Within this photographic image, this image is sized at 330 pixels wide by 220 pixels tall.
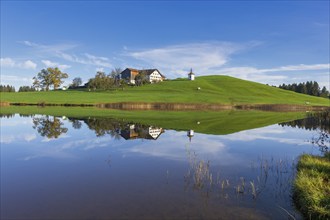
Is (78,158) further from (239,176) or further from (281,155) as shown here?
(281,155)

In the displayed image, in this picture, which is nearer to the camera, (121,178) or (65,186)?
(65,186)

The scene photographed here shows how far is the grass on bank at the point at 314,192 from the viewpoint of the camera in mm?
11648

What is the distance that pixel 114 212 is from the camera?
11.6 metres

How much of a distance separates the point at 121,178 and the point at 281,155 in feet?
50.7

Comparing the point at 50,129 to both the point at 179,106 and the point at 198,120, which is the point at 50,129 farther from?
the point at 179,106

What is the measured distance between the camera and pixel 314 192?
12969 millimetres

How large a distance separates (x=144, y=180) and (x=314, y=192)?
8.43 metres

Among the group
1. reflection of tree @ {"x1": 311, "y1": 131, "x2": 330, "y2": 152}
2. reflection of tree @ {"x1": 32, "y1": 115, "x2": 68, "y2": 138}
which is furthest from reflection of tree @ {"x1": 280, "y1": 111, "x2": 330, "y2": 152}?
reflection of tree @ {"x1": 32, "y1": 115, "x2": 68, "y2": 138}

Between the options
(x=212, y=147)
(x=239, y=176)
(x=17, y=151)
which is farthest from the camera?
(x=212, y=147)

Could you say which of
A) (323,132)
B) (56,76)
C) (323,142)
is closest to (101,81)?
(56,76)

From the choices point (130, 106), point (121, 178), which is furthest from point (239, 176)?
point (130, 106)

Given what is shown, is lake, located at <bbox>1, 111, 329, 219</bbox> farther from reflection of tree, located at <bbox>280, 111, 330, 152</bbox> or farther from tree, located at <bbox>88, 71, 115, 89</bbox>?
tree, located at <bbox>88, 71, 115, 89</bbox>

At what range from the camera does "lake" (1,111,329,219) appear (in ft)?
39.6

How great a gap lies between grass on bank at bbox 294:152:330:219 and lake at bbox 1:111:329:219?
55 cm
